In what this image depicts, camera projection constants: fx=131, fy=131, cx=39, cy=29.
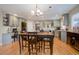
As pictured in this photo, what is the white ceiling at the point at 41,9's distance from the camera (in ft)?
10.9

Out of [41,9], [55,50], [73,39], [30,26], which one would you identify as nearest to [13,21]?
[30,26]

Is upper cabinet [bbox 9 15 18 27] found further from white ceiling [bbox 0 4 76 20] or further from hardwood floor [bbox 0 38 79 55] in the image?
hardwood floor [bbox 0 38 79 55]

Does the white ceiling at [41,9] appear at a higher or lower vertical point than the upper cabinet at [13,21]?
higher

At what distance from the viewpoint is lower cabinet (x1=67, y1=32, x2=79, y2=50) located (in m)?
3.79

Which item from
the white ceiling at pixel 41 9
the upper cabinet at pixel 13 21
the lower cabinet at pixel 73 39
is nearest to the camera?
the white ceiling at pixel 41 9

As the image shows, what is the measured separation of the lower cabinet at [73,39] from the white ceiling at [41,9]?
28.0 inches

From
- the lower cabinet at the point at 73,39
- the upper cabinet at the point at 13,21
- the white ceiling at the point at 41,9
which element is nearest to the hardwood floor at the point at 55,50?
the lower cabinet at the point at 73,39

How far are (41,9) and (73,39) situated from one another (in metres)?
1.45

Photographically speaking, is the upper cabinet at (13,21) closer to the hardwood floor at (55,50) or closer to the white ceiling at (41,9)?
the white ceiling at (41,9)

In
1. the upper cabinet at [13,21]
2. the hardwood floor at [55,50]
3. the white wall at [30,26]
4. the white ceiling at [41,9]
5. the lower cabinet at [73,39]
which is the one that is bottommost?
the hardwood floor at [55,50]

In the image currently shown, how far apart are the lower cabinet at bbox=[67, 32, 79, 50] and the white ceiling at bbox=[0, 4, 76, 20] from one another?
2.33 ft

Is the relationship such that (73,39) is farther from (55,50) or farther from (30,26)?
(30,26)
